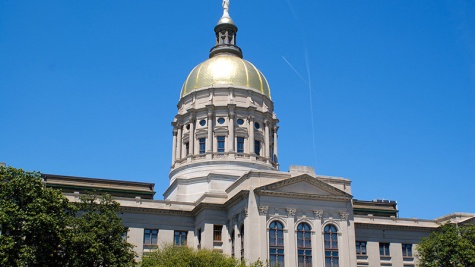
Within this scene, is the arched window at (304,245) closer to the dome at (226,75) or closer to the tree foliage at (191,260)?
the tree foliage at (191,260)

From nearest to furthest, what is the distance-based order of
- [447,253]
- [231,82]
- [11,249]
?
1. [11,249]
2. [447,253]
3. [231,82]

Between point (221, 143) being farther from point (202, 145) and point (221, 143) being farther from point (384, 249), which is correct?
point (384, 249)

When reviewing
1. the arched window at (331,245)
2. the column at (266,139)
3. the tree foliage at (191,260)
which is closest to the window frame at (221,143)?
the column at (266,139)

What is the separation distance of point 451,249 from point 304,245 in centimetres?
1623

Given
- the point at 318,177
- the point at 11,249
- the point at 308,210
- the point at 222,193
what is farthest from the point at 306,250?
the point at 11,249

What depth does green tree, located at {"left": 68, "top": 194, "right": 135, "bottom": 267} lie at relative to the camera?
52.1 meters

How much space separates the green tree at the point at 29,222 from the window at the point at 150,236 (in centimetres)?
2220

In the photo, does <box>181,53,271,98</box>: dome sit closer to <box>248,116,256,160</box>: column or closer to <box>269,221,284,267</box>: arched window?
<box>248,116,256,160</box>: column

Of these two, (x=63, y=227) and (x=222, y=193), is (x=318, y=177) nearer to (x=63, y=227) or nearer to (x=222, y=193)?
(x=222, y=193)

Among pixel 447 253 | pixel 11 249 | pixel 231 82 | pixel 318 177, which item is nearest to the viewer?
pixel 11 249

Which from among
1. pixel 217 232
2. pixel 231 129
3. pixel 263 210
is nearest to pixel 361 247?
pixel 263 210

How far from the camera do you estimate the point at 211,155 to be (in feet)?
288

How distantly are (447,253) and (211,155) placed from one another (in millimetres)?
35277

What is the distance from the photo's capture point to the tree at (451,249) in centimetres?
6644
